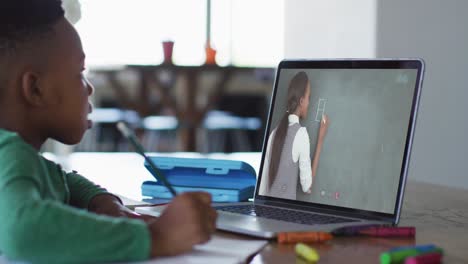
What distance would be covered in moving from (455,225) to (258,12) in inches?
280

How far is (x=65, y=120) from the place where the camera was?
0.92 meters

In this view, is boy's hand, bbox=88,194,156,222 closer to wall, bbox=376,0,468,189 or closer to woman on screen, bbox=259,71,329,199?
woman on screen, bbox=259,71,329,199

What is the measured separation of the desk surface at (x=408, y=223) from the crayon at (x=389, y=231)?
0.04 ft

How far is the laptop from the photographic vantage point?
39.7 inches

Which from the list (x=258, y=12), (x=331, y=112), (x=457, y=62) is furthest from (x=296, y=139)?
(x=258, y=12)

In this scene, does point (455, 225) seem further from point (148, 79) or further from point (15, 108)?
point (148, 79)

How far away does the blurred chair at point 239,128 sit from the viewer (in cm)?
653

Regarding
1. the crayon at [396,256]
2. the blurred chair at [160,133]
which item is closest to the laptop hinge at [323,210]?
the crayon at [396,256]

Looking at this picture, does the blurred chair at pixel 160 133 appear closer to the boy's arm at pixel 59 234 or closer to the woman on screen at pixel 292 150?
the woman on screen at pixel 292 150

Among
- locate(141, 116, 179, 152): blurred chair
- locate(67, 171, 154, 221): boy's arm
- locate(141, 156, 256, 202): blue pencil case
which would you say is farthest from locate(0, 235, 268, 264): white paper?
locate(141, 116, 179, 152): blurred chair

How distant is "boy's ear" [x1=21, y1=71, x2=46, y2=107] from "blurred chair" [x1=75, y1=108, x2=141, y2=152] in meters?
5.50

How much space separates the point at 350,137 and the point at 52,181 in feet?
1.36

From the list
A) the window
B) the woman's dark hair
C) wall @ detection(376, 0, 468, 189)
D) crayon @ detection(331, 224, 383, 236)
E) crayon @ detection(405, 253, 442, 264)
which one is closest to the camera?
crayon @ detection(405, 253, 442, 264)

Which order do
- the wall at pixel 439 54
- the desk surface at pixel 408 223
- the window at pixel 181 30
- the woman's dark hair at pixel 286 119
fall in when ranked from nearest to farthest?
1. the desk surface at pixel 408 223
2. the woman's dark hair at pixel 286 119
3. the wall at pixel 439 54
4. the window at pixel 181 30
